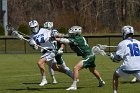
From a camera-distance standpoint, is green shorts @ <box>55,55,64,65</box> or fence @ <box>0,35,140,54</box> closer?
green shorts @ <box>55,55,64,65</box>

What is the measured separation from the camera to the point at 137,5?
6725cm

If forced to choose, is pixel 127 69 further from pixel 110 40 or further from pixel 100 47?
pixel 110 40

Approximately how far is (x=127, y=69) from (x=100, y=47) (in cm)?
184

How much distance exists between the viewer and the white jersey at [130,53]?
12891 millimetres

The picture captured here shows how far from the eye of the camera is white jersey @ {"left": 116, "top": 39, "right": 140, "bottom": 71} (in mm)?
12891

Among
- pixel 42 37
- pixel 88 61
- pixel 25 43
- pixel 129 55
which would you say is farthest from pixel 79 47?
pixel 25 43

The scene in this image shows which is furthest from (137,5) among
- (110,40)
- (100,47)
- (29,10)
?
(100,47)

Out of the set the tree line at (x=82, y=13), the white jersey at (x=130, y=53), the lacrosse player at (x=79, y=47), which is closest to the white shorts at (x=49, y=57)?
the lacrosse player at (x=79, y=47)

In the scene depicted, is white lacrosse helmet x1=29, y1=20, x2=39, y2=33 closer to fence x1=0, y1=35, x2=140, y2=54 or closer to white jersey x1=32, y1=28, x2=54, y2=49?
white jersey x1=32, y1=28, x2=54, y2=49

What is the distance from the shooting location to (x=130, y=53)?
42.3 ft

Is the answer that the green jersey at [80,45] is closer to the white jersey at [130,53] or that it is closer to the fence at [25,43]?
the white jersey at [130,53]

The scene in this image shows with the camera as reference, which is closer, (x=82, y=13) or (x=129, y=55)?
(x=129, y=55)

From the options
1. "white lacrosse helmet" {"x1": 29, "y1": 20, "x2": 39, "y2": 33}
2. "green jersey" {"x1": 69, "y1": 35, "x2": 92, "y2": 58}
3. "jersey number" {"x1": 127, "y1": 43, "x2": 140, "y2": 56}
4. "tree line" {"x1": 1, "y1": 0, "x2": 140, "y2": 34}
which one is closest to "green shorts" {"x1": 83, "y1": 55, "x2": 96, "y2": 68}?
"green jersey" {"x1": 69, "y1": 35, "x2": 92, "y2": 58}

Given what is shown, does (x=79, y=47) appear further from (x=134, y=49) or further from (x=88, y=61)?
(x=134, y=49)
